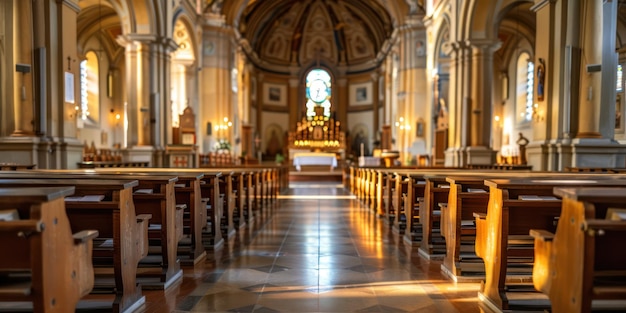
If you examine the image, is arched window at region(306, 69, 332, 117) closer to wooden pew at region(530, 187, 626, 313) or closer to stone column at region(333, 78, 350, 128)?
stone column at region(333, 78, 350, 128)

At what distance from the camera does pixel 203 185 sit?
5871 mm

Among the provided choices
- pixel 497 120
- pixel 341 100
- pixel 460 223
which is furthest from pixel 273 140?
pixel 460 223

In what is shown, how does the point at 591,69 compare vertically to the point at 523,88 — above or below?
below

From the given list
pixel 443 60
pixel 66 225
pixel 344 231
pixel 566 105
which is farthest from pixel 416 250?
pixel 443 60

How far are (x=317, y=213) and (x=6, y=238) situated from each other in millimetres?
7086

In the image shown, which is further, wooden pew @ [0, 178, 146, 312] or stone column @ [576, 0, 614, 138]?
stone column @ [576, 0, 614, 138]

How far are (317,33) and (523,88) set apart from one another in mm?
16755

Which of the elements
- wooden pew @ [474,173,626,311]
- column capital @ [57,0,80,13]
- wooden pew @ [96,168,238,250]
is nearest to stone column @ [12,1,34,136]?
column capital @ [57,0,80,13]

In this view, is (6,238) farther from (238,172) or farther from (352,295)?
(238,172)

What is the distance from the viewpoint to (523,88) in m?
20.5

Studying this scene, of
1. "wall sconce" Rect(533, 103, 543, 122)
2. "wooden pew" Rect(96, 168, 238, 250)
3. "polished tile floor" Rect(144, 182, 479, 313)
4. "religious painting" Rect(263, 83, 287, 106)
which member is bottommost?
"polished tile floor" Rect(144, 182, 479, 313)

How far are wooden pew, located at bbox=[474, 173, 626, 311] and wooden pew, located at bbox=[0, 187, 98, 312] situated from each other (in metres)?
2.65

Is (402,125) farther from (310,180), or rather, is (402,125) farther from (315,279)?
(315,279)

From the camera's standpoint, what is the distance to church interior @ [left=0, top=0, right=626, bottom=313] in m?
2.63
